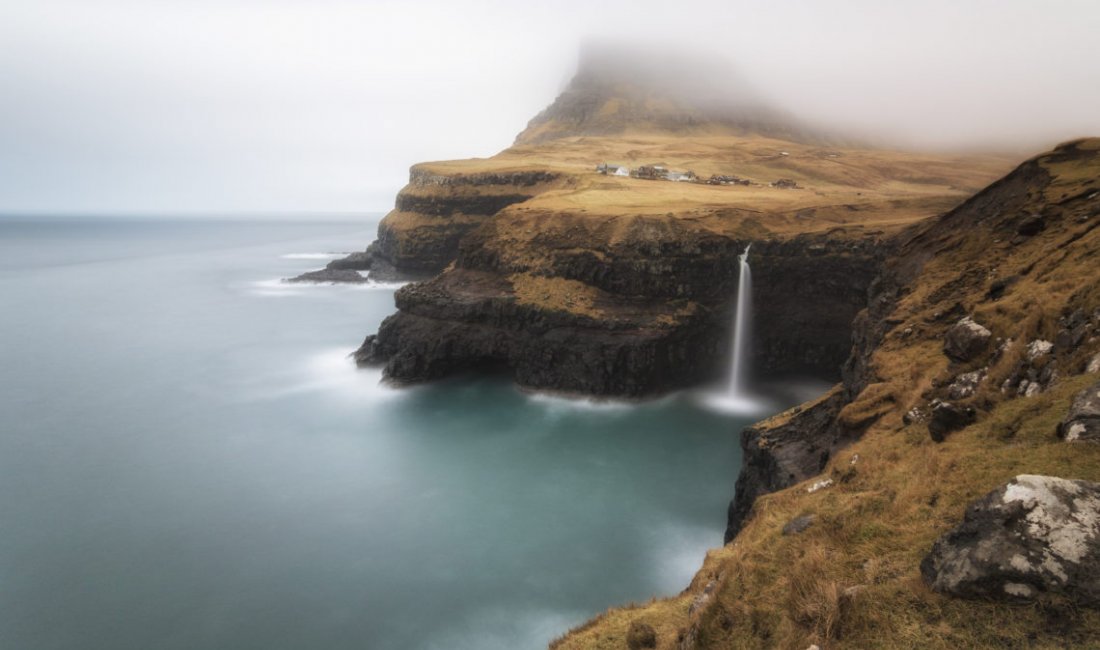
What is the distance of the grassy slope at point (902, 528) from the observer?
24.6 feet

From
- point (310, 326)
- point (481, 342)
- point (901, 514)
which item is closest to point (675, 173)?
point (481, 342)

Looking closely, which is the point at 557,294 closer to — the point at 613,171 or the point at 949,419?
the point at 949,419

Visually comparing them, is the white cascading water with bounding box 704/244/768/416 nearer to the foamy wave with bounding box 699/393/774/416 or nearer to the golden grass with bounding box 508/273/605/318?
the foamy wave with bounding box 699/393/774/416

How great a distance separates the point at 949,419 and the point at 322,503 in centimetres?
2746

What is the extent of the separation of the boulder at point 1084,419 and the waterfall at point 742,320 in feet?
Answer: 120

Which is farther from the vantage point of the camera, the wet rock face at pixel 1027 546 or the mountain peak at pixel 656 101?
the mountain peak at pixel 656 101

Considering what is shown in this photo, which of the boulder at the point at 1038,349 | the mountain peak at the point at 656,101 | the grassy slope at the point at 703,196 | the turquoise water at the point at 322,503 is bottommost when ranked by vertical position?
the turquoise water at the point at 322,503

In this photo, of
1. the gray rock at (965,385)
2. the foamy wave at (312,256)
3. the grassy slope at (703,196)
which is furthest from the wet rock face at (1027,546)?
the foamy wave at (312,256)

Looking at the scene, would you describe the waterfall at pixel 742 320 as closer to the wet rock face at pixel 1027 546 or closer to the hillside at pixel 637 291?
the hillside at pixel 637 291

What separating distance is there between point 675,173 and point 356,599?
72725mm

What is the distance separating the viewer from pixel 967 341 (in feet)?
48.5

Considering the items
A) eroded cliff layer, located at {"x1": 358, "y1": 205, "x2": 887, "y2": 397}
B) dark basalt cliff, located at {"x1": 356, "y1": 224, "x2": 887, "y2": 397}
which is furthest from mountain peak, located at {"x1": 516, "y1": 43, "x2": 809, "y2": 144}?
dark basalt cliff, located at {"x1": 356, "y1": 224, "x2": 887, "y2": 397}

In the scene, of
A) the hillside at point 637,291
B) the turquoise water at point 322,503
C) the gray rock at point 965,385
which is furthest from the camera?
the hillside at point 637,291

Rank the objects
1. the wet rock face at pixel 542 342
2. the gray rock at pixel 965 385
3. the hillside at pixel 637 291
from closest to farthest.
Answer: the gray rock at pixel 965 385
the wet rock face at pixel 542 342
the hillside at pixel 637 291
